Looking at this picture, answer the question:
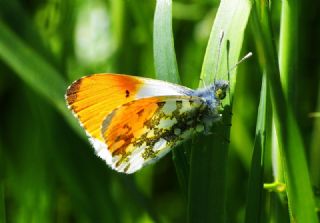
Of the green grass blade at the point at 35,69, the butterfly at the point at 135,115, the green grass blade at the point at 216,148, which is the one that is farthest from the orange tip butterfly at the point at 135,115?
the green grass blade at the point at 35,69

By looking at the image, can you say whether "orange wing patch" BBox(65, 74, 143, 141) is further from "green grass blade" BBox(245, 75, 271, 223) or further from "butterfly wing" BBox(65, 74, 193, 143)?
"green grass blade" BBox(245, 75, 271, 223)

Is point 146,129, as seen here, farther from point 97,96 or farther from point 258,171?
point 258,171

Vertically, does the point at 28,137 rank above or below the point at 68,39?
below

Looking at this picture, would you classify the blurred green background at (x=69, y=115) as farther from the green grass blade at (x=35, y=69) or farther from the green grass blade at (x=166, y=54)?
the green grass blade at (x=166, y=54)

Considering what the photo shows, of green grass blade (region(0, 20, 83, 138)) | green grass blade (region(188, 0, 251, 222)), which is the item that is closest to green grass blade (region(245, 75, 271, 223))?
green grass blade (region(188, 0, 251, 222))

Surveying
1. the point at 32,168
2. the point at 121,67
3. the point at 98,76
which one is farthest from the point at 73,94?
the point at 121,67

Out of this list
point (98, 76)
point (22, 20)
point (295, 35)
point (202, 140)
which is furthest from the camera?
point (22, 20)

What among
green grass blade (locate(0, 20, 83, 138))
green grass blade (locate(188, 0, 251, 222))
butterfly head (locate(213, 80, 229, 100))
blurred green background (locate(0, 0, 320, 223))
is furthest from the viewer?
blurred green background (locate(0, 0, 320, 223))

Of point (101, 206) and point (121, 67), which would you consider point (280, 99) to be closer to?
point (101, 206)

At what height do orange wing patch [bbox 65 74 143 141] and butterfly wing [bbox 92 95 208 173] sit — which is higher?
orange wing patch [bbox 65 74 143 141]
